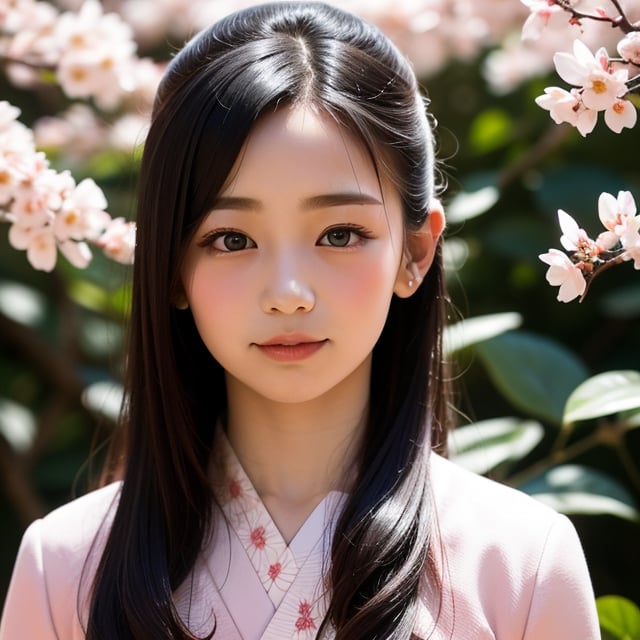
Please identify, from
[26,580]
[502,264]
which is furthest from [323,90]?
[502,264]

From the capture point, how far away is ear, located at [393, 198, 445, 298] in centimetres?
129

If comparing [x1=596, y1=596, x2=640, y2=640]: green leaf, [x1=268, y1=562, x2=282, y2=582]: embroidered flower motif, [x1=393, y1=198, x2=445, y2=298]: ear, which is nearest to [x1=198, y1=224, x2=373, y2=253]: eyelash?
[x1=393, y1=198, x2=445, y2=298]: ear

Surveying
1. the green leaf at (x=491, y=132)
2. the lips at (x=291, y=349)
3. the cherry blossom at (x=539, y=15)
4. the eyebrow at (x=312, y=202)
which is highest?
the green leaf at (x=491, y=132)

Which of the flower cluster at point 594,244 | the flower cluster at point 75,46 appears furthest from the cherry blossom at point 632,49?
the flower cluster at point 75,46

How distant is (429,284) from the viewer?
135 cm

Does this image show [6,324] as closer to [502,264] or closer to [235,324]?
[502,264]

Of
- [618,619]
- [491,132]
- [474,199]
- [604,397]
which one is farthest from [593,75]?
[491,132]

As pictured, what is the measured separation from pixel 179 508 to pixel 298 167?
40 centimetres

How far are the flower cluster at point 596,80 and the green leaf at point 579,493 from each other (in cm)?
60

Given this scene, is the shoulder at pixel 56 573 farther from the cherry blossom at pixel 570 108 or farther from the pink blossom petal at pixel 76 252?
the cherry blossom at pixel 570 108

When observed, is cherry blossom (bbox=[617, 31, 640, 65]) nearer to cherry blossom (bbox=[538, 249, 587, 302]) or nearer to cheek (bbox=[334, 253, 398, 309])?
cherry blossom (bbox=[538, 249, 587, 302])

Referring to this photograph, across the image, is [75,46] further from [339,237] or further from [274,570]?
[274,570]

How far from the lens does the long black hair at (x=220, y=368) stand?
1175mm

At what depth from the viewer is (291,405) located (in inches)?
50.2
